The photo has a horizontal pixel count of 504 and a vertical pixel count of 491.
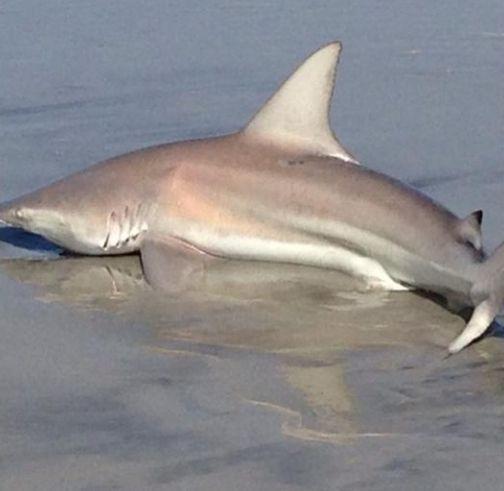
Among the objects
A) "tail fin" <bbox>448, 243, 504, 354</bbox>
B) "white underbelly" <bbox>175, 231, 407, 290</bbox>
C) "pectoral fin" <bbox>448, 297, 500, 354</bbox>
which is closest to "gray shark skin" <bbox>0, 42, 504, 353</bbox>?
"white underbelly" <bbox>175, 231, 407, 290</bbox>

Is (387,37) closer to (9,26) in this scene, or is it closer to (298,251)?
(9,26)

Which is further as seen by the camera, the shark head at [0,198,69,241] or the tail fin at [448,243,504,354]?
the shark head at [0,198,69,241]

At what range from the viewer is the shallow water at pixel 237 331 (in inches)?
139

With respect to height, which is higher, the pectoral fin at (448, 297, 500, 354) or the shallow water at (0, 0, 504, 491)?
the pectoral fin at (448, 297, 500, 354)

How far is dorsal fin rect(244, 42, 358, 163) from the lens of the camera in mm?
5395

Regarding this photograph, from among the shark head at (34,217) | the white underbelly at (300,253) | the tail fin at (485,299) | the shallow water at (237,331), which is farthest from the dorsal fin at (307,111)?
the tail fin at (485,299)

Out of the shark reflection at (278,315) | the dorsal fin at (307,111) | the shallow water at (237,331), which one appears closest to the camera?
the shallow water at (237,331)

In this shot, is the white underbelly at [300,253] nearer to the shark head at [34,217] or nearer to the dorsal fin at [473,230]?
the dorsal fin at [473,230]

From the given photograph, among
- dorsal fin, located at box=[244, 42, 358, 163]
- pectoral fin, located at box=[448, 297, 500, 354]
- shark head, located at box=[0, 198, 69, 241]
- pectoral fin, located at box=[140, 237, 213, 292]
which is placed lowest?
pectoral fin, located at box=[140, 237, 213, 292]

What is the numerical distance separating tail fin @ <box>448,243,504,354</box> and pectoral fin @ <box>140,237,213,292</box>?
1008 mm

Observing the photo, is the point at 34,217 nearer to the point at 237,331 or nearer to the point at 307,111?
the point at 307,111

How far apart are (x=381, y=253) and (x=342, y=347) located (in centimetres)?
70

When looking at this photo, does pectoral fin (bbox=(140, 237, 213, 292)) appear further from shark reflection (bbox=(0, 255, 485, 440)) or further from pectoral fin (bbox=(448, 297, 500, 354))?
pectoral fin (bbox=(448, 297, 500, 354))

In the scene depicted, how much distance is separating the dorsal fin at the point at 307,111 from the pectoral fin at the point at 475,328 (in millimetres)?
1209
